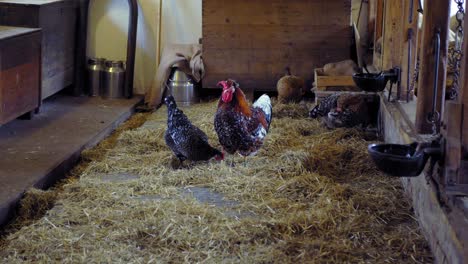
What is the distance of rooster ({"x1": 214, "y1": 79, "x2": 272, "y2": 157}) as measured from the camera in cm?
554

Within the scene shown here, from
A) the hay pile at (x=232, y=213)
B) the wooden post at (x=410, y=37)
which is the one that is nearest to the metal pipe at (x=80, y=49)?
the hay pile at (x=232, y=213)

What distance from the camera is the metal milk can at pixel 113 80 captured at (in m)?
8.53

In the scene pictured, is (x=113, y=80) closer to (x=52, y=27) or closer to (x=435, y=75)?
(x=52, y=27)

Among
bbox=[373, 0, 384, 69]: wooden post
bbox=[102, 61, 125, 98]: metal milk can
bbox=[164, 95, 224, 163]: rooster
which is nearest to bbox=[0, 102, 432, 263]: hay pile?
bbox=[164, 95, 224, 163]: rooster

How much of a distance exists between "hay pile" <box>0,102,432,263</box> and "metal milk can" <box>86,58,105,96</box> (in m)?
2.60

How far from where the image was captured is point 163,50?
866 cm

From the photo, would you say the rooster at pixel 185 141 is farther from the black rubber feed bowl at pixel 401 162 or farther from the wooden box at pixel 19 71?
the black rubber feed bowl at pixel 401 162

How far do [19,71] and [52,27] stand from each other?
1.23m

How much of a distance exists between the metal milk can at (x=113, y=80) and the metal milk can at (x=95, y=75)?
65 millimetres

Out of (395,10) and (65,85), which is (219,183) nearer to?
(395,10)

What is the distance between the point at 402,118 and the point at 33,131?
326 cm

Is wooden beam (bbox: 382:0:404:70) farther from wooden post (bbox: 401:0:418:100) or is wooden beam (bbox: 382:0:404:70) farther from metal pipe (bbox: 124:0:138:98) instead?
metal pipe (bbox: 124:0:138:98)

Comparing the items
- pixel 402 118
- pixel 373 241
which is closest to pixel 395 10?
pixel 402 118

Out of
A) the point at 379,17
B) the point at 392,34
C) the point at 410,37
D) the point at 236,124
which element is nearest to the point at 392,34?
the point at 392,34
